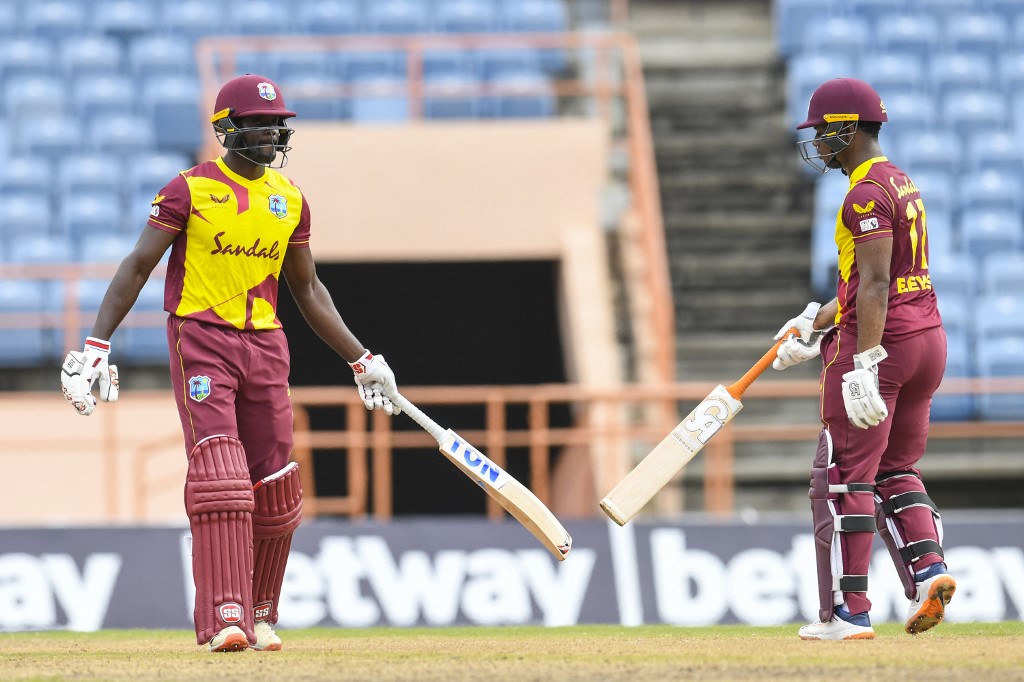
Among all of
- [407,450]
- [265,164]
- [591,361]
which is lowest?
[407,450]

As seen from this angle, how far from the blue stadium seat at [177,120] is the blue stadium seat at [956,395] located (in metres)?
6.39

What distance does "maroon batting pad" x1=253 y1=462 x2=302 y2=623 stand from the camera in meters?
6.68

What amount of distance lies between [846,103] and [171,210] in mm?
2578

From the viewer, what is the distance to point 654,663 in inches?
229

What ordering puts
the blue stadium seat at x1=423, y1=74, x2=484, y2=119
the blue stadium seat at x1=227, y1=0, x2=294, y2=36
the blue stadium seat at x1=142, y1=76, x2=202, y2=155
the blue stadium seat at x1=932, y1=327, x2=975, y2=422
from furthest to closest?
1. the blue stadium seat at x1=227, y1=0, x2=294, y2=36
2. the blue stadium seat at x1=142, y1=76, x2=202, y2=155
3. the blue stadium seat at x1=423, y1=74, x2=484, y2=119
4. the blue stadium seat at x1=932, y1=327, x2=975, y2=422

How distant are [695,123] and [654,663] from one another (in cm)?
1098

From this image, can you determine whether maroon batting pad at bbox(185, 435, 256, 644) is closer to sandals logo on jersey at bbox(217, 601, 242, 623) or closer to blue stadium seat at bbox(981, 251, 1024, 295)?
sandals logo on jersey at bbox(217, 601, 242, 623)

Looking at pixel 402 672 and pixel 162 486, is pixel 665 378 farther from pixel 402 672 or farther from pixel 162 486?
pixel 402 672

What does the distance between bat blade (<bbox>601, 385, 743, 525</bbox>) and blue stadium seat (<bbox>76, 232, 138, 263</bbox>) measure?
722 cm

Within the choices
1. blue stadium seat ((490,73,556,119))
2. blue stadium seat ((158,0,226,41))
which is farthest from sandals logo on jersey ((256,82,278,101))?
blue stadium seat ((158,0,226,41))

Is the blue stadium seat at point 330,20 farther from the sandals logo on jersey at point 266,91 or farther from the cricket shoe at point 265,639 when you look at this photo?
the cricket shoe at point 265,639

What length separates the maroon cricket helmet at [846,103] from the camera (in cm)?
677

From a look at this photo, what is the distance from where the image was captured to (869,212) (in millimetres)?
→ 6531

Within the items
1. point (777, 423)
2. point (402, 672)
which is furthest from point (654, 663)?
point (777, 423)
